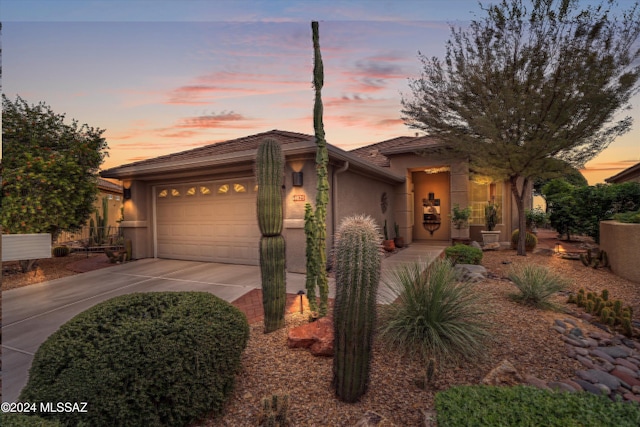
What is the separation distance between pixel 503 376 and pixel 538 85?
28.8ft

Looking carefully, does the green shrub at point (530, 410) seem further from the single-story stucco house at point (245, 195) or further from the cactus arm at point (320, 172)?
the single-story stucco house at point (245, 195)

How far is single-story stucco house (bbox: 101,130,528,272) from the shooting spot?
24.1ft

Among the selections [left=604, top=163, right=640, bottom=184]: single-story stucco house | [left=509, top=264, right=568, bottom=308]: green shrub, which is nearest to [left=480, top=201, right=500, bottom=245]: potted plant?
[left=509, top=264, right=568, bottom=308]: green shrub

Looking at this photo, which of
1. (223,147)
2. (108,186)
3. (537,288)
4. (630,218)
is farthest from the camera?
(108,186)

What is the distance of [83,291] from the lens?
6.10 meters

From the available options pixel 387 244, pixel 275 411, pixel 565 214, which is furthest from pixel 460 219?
pixel 275 411

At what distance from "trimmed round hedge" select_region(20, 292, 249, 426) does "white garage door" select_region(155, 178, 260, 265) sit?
5.63 metres

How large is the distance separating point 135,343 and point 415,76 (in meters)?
11.0

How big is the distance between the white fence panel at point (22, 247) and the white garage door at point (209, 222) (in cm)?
613

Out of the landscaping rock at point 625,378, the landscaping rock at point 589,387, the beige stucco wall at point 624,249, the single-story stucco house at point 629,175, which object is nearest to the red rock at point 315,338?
the landscaping rock at point 589,387

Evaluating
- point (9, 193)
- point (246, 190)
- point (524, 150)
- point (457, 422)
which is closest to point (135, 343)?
point (457, 422)

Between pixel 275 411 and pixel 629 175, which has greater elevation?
pixel 629 175

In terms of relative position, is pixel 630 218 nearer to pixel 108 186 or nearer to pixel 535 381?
pixel 535 381

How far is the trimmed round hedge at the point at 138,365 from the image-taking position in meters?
1.99
